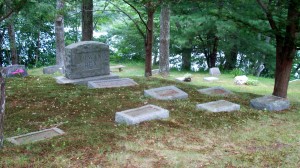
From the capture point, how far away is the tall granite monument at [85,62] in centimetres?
830

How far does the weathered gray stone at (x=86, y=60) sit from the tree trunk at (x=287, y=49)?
4636 mm

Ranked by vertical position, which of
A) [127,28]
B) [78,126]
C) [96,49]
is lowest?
[78,126]

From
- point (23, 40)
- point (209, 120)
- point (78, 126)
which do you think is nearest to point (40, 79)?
point (78, 126)

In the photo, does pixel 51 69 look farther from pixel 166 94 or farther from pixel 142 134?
pixel 142 134

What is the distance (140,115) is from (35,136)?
1.70m

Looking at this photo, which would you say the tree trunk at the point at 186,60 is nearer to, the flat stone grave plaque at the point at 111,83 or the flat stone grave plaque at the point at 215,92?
the flat stone grave plaque at the point at 111,83

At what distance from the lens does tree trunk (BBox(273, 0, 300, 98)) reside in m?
6.05

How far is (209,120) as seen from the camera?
17.6 feet

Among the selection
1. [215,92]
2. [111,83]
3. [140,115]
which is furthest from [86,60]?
[140,115]

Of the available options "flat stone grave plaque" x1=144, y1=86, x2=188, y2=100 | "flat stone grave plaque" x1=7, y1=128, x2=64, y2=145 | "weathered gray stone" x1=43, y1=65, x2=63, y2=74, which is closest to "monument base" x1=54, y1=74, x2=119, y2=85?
"flat stone grave plaque" x1=144, y1=86, x2=188, y2=100

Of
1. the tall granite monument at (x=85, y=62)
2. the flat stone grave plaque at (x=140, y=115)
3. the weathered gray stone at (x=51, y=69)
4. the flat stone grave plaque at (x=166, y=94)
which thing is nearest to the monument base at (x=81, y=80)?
the tall granite monument at (x=85, y=62)

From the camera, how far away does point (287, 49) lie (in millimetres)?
6637

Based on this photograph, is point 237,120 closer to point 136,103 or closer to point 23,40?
point 136,103

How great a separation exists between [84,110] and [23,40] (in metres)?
18.0
